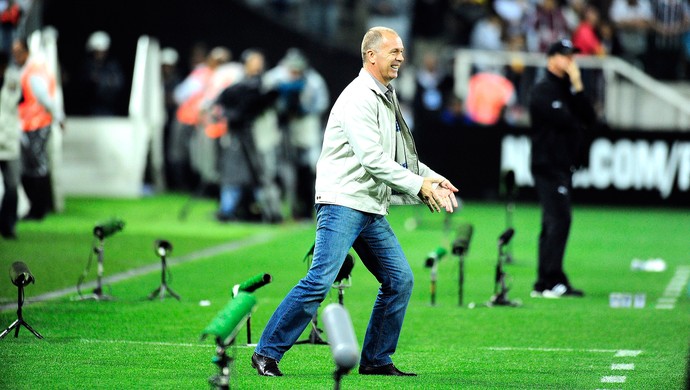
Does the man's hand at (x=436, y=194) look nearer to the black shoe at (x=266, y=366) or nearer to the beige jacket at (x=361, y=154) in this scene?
the beige jacket at (x=361, y=154)

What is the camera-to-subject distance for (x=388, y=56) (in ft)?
29.0

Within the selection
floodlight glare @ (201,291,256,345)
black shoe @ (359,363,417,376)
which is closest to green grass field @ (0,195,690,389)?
black shoe @ (359,363,417,376)

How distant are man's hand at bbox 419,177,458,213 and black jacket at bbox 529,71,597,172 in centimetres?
562

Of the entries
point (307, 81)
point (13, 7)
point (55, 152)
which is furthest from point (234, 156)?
point (13, 7)

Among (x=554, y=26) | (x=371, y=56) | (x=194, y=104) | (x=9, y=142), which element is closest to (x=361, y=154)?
(x=371, y=56)

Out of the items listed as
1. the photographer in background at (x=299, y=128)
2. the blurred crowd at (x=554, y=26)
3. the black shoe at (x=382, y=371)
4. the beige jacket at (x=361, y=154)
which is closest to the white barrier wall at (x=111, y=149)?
the photographer in background at (x=299, y=128)

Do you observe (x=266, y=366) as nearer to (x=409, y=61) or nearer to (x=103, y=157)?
(x=103, y=157)

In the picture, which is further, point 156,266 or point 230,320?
point 156,266

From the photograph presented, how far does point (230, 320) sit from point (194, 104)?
21997mm

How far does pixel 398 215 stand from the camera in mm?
24969

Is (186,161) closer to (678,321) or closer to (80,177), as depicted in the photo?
(80,177)

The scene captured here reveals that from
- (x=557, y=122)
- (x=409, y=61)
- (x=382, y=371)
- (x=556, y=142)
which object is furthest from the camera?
(x=409, y=61)

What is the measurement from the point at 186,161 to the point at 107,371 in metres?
21.1

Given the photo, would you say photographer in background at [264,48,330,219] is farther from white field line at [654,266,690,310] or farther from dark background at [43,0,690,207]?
white field line at [654,266,690,310]
